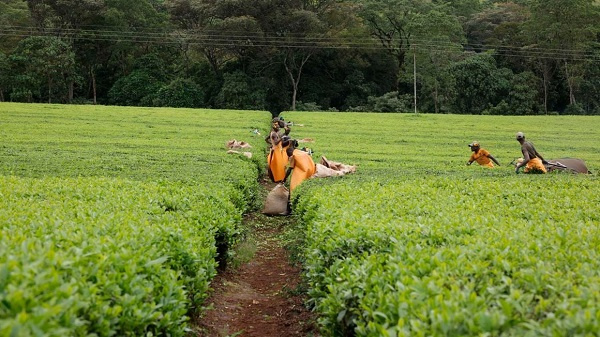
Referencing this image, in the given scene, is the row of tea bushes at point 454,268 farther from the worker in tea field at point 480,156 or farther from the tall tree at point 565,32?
the tall tree at point 565,32

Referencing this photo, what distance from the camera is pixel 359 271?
4.54 metres

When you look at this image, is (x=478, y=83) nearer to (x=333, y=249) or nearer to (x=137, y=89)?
(x=137, y=89)

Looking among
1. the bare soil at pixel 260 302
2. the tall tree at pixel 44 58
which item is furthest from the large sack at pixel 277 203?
the tall tree at pixel 44 58

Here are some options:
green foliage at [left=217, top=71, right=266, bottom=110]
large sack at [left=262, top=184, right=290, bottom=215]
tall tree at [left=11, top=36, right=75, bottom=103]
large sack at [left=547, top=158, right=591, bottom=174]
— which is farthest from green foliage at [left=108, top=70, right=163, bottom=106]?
large sack at [left=262, top=184, right=290, bottom=215]

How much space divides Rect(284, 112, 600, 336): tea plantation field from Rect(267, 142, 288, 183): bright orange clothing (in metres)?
2.22

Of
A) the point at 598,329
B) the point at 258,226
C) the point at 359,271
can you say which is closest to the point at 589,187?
the point at 258,226

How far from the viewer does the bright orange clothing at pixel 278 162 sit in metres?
13.7

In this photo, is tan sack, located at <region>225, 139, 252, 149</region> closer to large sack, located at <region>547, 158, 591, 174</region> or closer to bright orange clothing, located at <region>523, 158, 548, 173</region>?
bright orange clothing, located at <region>523, 158, 548, 173</region>

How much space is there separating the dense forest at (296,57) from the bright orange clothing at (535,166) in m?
30.1

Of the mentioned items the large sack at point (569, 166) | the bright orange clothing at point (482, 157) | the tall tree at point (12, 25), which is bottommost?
the large sack at point (569, 166)

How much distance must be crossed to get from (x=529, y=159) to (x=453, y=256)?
33.9ft

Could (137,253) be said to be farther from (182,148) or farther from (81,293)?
(182,148)

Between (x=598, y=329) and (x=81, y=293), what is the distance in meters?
2.95

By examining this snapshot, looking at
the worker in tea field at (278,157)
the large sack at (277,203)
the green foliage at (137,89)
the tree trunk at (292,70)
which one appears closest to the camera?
the large sack at (277,203)
